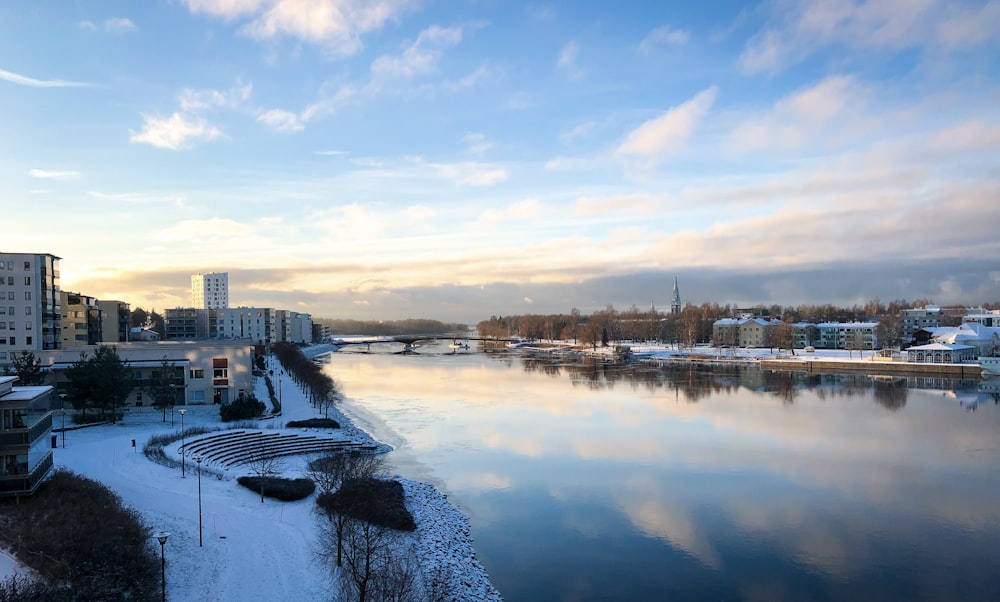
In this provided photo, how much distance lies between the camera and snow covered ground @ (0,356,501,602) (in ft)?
29.0

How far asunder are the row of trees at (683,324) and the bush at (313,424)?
51551 millimetres

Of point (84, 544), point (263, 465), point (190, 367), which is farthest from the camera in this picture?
point (190, 367)

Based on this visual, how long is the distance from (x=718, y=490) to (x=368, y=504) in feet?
25.7

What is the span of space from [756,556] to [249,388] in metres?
20.9

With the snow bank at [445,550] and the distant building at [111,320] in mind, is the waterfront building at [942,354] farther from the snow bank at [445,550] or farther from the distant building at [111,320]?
the distant building at [111,320]

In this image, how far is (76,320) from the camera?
123ft

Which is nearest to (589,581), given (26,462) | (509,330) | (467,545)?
→ (467,545)

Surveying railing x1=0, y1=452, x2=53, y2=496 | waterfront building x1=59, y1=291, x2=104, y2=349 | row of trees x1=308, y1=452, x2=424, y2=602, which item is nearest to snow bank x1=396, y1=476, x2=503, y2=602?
row of trees x1=308, y1=452, x2=424, y2=602

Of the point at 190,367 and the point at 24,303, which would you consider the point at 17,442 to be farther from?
the point at 24,303

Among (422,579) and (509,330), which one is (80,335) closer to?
(422,579)

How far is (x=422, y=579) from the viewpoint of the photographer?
30.0 feet

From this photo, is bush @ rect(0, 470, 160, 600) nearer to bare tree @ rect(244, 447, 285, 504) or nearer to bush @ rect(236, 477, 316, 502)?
bush @ rect(236, 477, 316, 502)

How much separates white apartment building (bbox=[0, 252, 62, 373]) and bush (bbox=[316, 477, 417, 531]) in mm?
22377

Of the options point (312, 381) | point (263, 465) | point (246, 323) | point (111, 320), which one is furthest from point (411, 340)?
point (263, 465)
